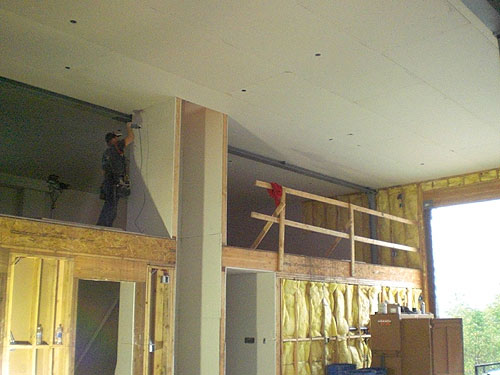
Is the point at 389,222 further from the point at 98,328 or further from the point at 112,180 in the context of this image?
the point at 112,180

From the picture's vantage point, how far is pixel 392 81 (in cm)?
973

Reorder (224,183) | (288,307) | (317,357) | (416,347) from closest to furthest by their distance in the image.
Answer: (224,183)
(416,347)
(288,307)
(317,357)

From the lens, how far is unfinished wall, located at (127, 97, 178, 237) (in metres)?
9.95

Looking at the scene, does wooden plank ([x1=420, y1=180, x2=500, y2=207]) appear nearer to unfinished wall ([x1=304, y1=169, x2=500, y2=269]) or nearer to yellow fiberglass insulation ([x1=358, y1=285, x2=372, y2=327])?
unfinished wall ([x1=304, y1=169, x2=500, y2=269])

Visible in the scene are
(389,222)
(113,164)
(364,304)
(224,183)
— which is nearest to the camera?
(113,164)

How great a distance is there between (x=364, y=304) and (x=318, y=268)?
76.3 inches

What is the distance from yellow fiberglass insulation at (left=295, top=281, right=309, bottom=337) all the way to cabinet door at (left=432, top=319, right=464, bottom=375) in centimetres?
246

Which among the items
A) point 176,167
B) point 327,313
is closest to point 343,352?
point 327,313

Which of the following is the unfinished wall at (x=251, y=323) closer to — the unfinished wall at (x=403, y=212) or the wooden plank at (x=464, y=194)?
the unfinished wall at (x=403, y=212)

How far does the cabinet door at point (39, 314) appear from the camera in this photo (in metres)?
8.16

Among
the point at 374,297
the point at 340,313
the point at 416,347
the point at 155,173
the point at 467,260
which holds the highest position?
the point at 155,173

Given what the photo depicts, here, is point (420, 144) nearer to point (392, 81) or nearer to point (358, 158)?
point (358, 158)

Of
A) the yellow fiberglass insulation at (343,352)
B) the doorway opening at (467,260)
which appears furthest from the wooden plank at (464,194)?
the yellow fiberglass insulation at (343,352)

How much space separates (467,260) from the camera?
16.9m
